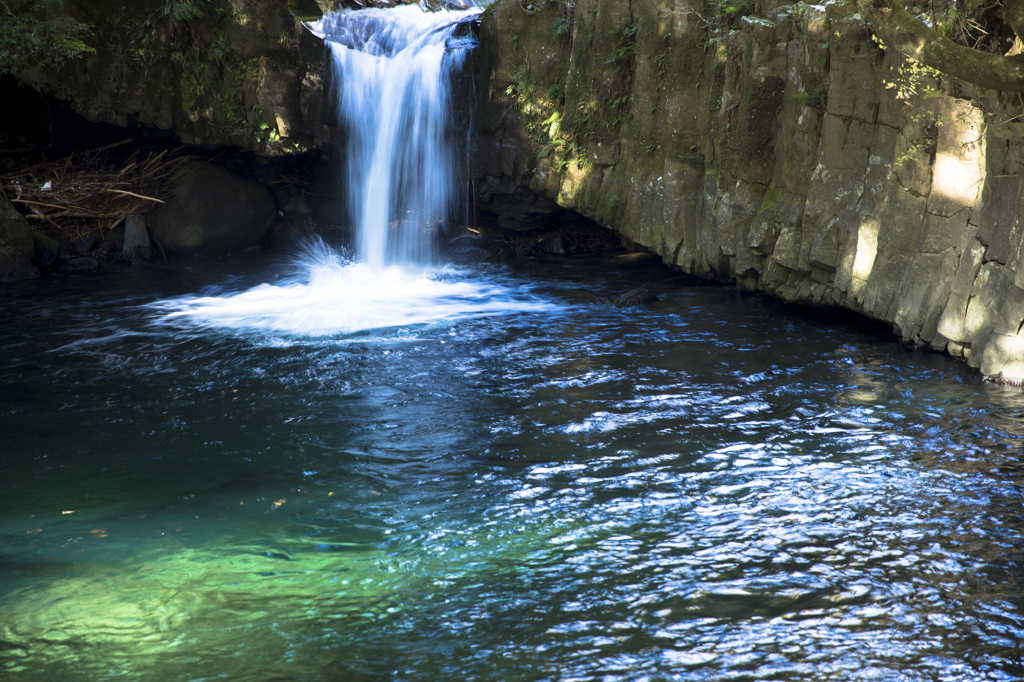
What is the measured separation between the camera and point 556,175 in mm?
13391

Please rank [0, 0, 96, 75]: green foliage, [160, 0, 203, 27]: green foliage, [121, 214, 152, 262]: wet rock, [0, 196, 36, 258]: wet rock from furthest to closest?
[121, 214, 152, 262]: wet rock, [160, 0, 203, 27]: green foliage, [0, 196, 36, 258]: wet rock, [0, 0, 96, 75]: green foliage

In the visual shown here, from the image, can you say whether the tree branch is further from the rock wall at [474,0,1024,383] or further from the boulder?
the boulder

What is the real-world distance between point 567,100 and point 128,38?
27.1 feet

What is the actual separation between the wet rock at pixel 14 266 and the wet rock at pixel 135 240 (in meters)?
1.82

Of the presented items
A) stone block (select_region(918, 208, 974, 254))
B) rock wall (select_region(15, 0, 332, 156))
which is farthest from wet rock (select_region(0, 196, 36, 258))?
stone block (select_region(918, 208, 974, 254))

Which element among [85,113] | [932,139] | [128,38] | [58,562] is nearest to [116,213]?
[85,113]

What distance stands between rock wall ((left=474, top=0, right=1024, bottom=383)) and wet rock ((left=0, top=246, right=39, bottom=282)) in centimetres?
828

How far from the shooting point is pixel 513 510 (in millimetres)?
5078

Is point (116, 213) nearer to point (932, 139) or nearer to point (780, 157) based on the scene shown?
point (780, 157)

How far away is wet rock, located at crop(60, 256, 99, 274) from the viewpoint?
14.1m

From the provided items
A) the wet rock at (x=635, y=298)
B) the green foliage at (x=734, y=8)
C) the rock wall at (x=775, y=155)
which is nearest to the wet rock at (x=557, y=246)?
the rock wall at (x=775, y=155)

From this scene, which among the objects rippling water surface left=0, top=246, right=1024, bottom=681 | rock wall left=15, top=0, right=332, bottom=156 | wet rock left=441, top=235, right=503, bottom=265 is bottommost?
rippling water surface left=0, top=246, right=1024, bottom=681

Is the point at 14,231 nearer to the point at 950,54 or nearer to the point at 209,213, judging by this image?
the point at 209,213

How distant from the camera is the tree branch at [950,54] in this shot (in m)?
6.30
